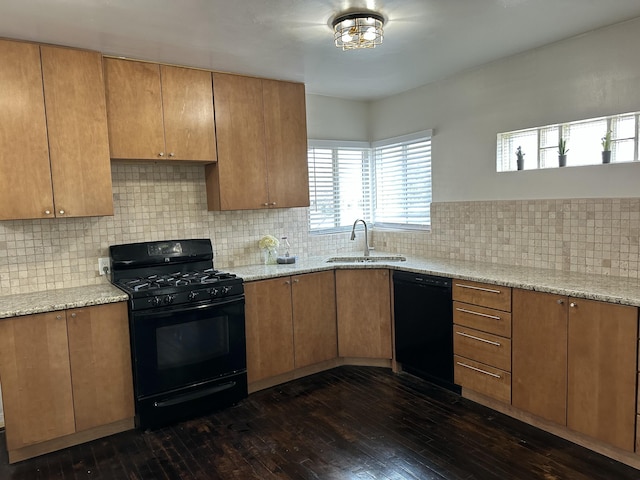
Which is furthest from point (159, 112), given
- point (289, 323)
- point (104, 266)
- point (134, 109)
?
point (289, 323)

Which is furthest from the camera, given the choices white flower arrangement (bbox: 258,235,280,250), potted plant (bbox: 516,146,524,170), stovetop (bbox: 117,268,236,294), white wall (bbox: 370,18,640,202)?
white flower arrangement (bbox: 258,235,280,250)

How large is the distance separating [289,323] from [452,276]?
134 centimetres

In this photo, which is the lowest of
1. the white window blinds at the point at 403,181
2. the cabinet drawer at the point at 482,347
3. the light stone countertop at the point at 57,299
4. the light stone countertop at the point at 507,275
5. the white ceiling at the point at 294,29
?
the cabinet drawer at the point at 482,347

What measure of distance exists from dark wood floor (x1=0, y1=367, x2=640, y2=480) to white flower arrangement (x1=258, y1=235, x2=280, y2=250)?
1.32m

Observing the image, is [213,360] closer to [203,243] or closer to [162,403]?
[162,403]

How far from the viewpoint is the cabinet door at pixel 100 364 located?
2730 millimetres

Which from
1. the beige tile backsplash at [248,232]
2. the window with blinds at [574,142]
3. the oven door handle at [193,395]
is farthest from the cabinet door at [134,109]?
the window with blinds at [574,142]

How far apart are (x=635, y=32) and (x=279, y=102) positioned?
2534 mm

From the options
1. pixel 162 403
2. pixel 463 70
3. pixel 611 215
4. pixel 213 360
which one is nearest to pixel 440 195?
pixel 463 70

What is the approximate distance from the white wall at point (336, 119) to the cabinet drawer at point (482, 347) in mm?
2313

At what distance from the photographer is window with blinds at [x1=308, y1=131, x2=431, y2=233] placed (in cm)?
429

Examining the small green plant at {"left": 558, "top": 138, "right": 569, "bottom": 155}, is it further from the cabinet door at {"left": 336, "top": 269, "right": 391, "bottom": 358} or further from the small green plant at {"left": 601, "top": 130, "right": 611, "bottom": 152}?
the cabinet door at {"left": 336, "top": 269, "right": 391, "bottom": 358}

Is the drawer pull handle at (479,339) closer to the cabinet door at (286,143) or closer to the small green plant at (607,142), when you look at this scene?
the small green plant at (607,142)

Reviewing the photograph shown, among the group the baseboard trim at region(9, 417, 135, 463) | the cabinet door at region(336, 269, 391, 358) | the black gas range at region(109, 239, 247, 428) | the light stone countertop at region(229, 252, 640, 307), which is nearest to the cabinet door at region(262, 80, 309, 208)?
the light stone countertop at region(229, 252, 640, 307)
